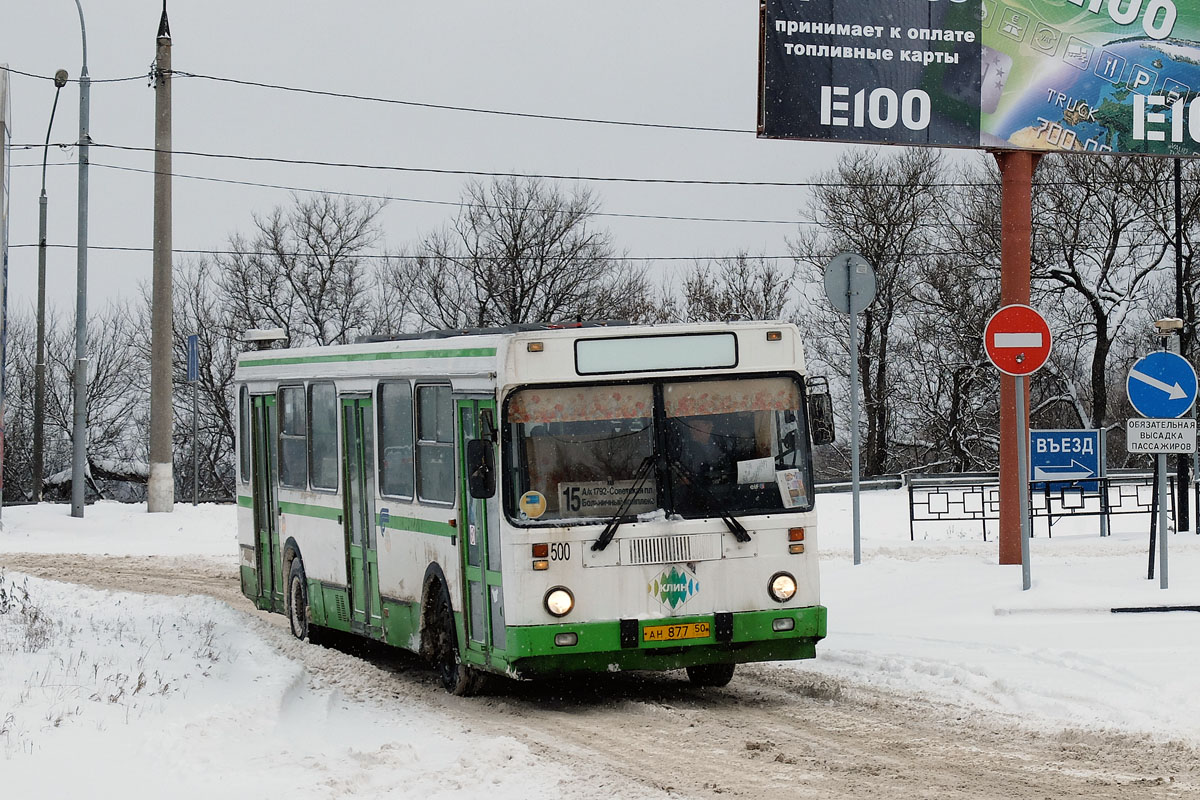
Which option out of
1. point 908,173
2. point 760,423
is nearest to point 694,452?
point 760,423

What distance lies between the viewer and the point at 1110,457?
4809cm

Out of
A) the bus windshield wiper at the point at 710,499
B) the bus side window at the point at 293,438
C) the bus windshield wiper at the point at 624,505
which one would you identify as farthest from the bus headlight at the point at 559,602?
the bus side window at the point at 293,438

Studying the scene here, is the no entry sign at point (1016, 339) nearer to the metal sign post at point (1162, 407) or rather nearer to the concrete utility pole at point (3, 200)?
the metal sign post at point (1162, 407)

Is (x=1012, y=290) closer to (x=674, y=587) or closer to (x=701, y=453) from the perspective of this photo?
(x=701, y=453)

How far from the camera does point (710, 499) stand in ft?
35.0

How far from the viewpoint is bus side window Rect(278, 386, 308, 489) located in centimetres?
1455

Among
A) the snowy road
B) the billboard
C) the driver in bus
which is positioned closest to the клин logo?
the driver in bus

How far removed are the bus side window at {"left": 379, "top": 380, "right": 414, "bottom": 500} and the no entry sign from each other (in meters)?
5.71

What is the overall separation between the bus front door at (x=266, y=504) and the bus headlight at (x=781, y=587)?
621 cm

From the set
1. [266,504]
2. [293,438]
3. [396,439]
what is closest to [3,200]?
[266,504]

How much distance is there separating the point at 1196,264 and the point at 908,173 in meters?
11.4

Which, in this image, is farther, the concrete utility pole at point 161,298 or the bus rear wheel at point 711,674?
the concrete utility pole at point 161,298

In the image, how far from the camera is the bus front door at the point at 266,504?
51.0 feet

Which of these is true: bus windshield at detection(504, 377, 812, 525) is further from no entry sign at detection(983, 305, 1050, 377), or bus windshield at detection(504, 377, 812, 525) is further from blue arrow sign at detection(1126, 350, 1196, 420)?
blue arrow sign at detection(1126, 350, 1196, 420)
